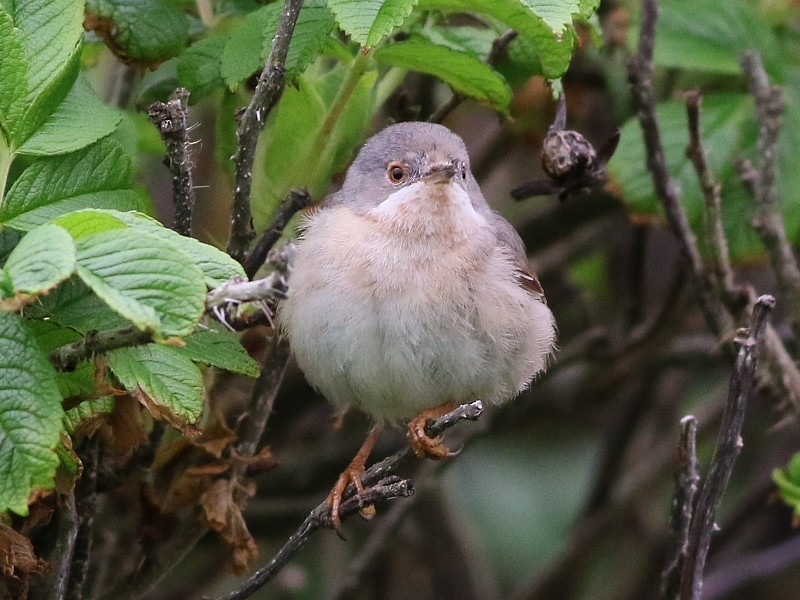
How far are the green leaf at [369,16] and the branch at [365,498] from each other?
2.52 feet

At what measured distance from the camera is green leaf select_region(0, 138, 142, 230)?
1.89 m

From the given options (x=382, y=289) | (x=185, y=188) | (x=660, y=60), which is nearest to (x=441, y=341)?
(x=382, y=289)

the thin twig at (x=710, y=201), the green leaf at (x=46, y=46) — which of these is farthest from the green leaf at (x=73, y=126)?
the thin twig at (x=710, y=201)

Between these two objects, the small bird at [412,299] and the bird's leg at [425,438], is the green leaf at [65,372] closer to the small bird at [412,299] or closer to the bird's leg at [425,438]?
the small bird at [412,299]

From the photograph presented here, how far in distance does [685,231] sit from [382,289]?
1072mm

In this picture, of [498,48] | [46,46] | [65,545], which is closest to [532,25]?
[498,48]

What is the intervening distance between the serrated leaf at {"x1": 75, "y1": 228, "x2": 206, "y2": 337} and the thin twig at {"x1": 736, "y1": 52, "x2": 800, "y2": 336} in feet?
6.98

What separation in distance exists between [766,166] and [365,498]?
171 cm

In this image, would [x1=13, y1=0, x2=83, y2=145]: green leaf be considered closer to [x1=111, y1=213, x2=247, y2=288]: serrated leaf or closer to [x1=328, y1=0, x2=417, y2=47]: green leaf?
[x1=111, y1=213, x2=247, y2=288]: serrated leaf

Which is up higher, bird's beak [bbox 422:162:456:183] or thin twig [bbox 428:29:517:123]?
thin twig [bbox 428:29:517:123]

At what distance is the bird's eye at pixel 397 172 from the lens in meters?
3.10

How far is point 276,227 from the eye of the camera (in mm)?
2375

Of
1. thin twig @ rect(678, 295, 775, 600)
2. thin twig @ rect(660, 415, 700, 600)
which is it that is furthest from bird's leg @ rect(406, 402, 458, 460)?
thin twig @ rect(678, 295, 775, 600)

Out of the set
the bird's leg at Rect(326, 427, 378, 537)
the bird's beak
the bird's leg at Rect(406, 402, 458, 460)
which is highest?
the bird's beak
